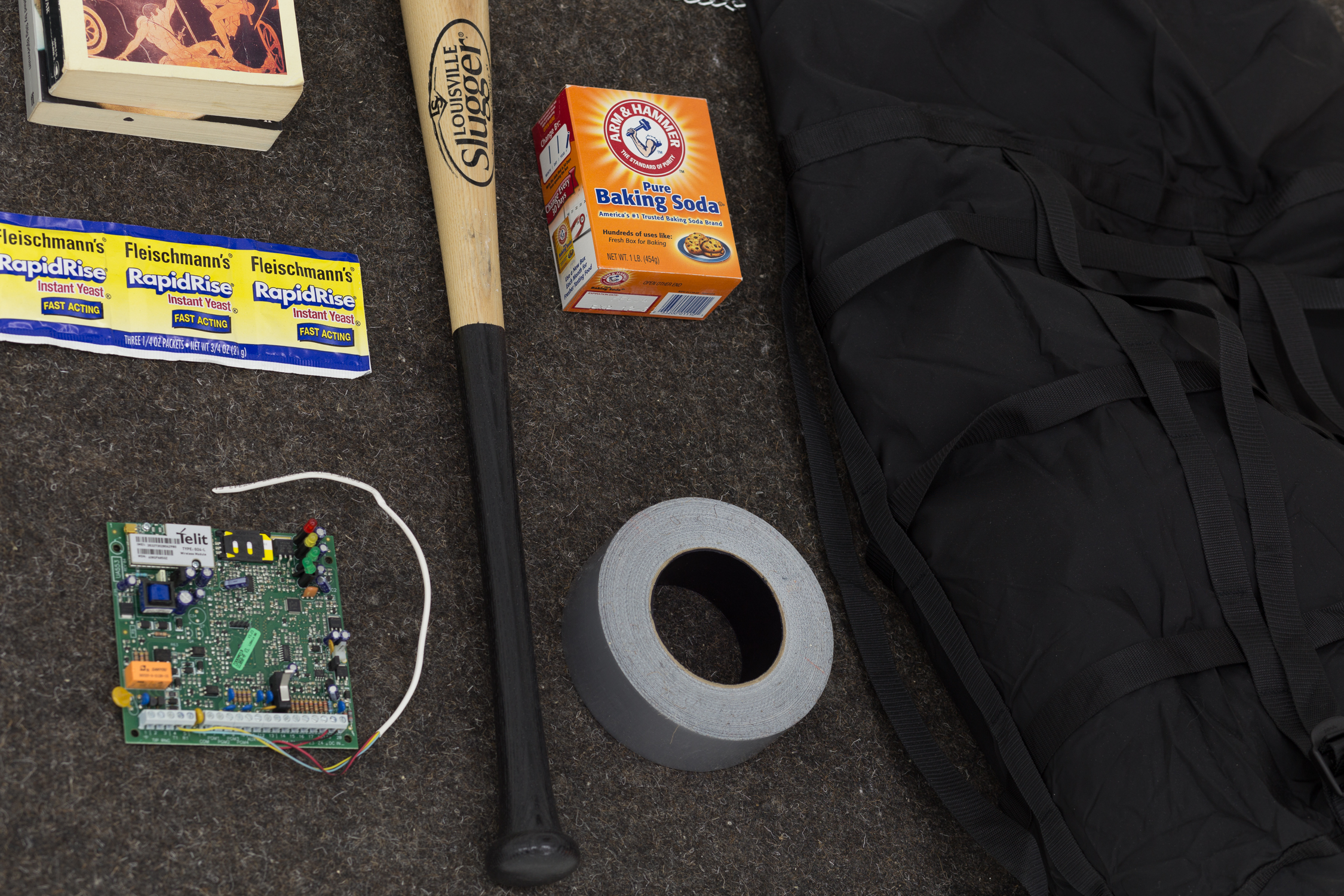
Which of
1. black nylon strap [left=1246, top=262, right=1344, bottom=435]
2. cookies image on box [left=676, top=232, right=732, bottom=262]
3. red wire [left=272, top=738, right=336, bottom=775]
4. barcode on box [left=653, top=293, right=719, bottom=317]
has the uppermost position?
cookies image on box [left=676, top=232, right=732, bottom=262]

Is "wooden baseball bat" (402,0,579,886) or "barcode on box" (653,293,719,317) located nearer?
"wooden baseball bat" (402,0,579,886)

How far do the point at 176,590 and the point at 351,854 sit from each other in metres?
0.27

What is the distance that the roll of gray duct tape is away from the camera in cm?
103

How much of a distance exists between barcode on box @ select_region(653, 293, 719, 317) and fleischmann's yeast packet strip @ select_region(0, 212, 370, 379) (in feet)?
1.03

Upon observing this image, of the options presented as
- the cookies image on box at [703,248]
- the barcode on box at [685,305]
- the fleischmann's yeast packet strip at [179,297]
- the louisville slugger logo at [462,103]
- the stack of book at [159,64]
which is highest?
the stack of book at [159,64]

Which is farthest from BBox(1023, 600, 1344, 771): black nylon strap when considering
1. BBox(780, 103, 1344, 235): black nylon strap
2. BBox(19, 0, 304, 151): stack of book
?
BBox(19, 0, 304, 151): stack of book

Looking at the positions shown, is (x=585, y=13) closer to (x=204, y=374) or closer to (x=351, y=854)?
(x=204, y=374)

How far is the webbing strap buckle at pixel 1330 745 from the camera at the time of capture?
1.03 metres

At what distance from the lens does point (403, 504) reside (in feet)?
3.70

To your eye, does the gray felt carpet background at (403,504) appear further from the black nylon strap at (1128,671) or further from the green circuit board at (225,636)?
the black nylon strap at (1128,671)

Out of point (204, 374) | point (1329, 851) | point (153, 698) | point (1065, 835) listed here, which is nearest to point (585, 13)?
point (204, 374)

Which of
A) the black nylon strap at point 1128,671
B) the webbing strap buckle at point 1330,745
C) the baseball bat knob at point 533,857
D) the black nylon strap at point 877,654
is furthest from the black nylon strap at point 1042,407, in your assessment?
the baseball bat knob at point 533,857

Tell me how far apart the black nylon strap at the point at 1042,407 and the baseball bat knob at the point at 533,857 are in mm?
484

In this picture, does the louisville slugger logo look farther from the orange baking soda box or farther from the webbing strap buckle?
the webbing strap buckle
